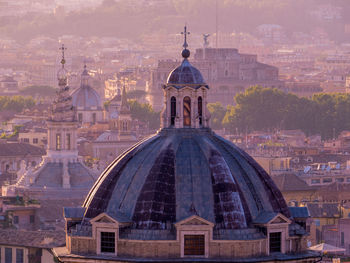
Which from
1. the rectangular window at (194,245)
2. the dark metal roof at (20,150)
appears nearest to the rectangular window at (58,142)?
the dark metal roof at (20,150)

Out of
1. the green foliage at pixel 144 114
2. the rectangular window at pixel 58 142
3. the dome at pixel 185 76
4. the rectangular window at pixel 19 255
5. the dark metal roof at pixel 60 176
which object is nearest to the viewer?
the dome at pixel 185 76

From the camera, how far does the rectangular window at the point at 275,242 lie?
37594mm

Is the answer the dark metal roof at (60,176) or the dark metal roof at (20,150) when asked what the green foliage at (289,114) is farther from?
the dark metal roof at (60,176)

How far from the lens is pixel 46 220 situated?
89.4 meters

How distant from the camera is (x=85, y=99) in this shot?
594ft

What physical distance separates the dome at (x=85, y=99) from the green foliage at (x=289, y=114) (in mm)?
11351

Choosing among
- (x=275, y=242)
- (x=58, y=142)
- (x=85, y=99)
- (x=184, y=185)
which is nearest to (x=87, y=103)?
(x=85, y=99)

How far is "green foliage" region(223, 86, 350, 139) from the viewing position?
186125 millimetres

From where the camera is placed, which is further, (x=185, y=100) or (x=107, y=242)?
(x=185, y=100)

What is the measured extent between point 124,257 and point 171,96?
3820mm

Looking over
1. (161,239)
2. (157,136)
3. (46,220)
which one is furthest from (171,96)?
(46,220)

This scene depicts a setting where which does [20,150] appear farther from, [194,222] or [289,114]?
[194,222]

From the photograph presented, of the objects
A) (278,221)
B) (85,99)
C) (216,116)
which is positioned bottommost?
(278,221)

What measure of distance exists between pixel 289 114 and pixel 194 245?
15473 cm
